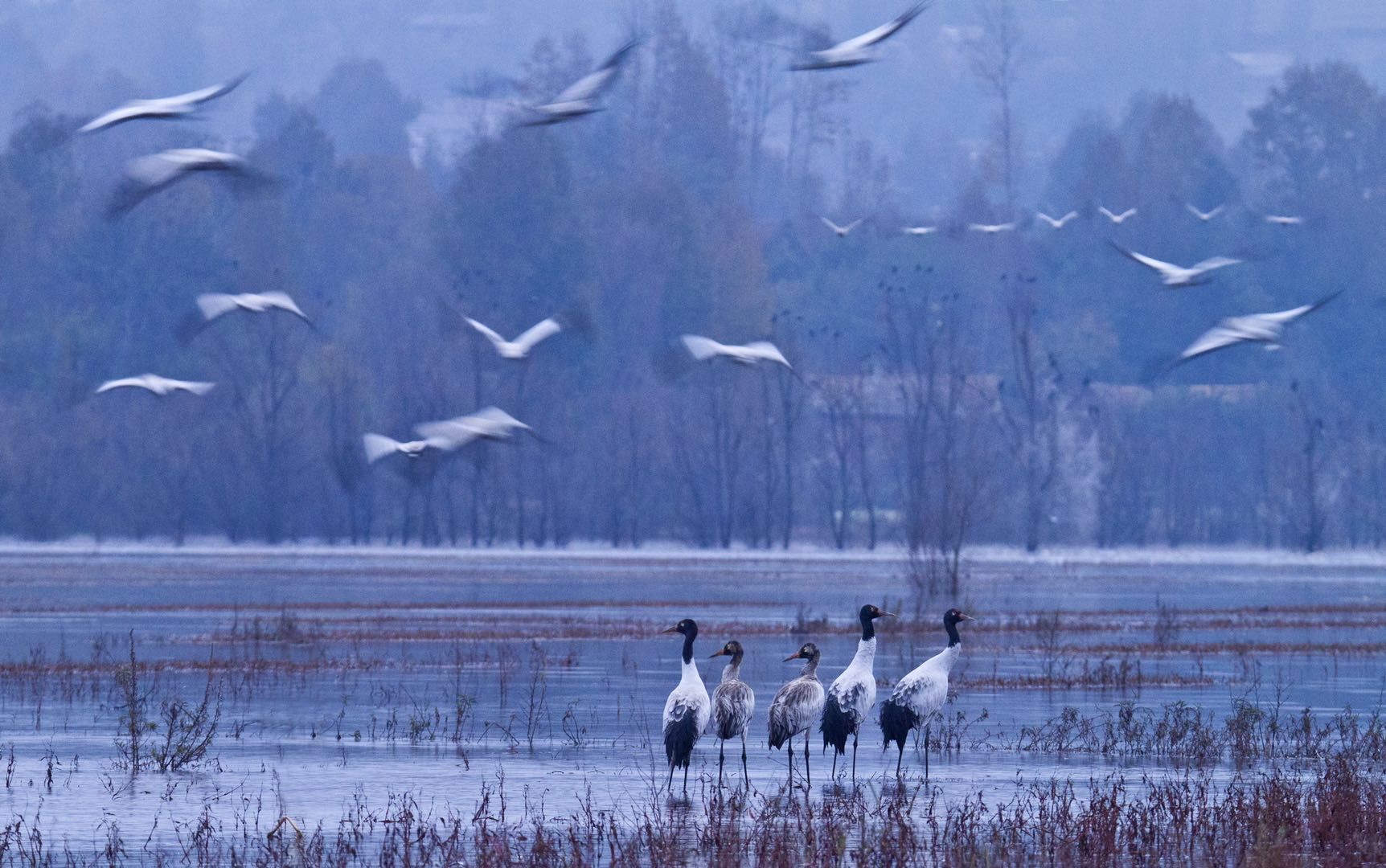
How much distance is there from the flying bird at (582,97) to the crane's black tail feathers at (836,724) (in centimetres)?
789

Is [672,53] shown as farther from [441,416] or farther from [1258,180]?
[441,416]

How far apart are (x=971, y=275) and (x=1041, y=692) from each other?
254 ft

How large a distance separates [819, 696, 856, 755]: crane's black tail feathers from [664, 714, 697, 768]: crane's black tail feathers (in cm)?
133

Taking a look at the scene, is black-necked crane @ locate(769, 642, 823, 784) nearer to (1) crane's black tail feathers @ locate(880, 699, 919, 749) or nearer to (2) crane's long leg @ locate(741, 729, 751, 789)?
(2) crane's long leg @ locate(741, 729, 751, 789)

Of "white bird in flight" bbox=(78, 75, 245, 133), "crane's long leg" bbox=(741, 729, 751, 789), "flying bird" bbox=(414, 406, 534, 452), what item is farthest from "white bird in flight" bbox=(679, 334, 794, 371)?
"crane's long leg" bbox=(741, 729, 751, 789)

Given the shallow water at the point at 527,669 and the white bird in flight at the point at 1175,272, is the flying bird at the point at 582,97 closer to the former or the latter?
the shallow water at the point at 527,669

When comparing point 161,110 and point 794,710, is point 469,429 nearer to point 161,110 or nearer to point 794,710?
point 161,110

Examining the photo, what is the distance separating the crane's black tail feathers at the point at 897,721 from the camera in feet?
57.8

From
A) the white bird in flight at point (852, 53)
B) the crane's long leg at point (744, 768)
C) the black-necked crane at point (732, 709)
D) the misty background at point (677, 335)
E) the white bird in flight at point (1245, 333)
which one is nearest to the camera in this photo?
the crane's long leg at point (744, 768)

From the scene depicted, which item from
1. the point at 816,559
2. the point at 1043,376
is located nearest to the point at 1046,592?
the point at 816,559

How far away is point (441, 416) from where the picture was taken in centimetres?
7162

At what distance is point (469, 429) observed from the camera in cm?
2673

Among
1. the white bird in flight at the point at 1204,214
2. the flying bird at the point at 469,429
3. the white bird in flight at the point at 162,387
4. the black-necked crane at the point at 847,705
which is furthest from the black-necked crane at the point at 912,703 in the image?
the white bird in flight at the point at 1204,214

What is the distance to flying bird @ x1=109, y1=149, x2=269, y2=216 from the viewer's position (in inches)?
869
